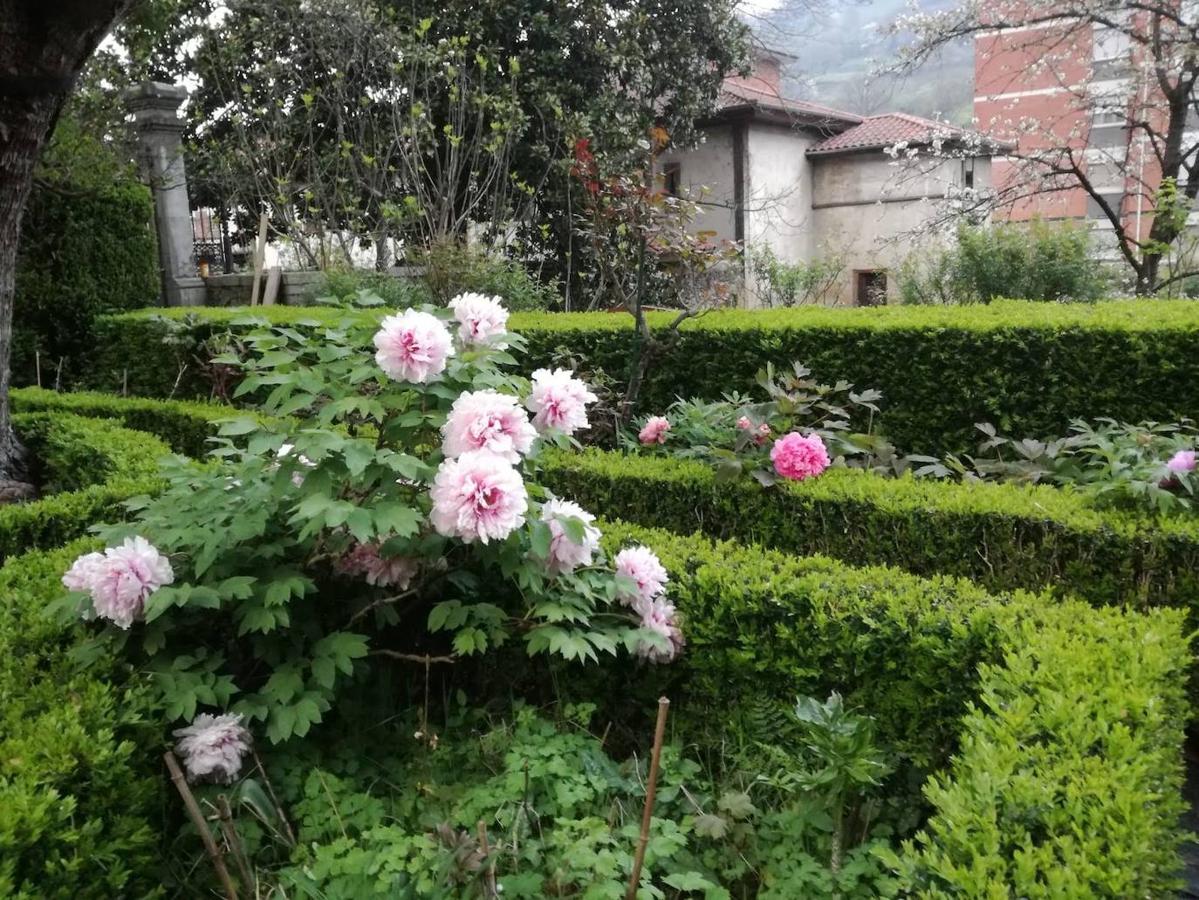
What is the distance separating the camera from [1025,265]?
11180 millimetres

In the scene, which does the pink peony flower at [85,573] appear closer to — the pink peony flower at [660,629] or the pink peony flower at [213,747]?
the pink peony flower at [213,747]

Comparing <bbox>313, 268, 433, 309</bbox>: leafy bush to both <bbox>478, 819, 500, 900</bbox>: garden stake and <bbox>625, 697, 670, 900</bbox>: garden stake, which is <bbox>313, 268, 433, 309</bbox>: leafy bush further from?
<bbox>625, 697, 670, 900</bbox>: garden stake

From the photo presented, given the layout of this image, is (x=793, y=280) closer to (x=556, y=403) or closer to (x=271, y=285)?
(x=271, y=285)

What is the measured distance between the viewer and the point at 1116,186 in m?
23.1

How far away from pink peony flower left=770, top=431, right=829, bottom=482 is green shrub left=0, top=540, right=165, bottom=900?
2242mm

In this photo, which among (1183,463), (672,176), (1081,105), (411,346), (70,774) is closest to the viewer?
(70,774)

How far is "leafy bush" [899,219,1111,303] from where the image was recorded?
11047 millimetres

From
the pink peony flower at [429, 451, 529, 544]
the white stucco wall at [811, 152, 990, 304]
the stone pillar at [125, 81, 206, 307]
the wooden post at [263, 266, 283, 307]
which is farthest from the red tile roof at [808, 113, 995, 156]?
the pink peony flower at [429, 451, 529, 544]

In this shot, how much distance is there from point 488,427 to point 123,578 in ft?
2.89

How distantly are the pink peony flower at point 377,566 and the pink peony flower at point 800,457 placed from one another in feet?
5.14

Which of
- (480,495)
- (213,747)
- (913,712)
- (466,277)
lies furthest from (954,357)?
(466,277)

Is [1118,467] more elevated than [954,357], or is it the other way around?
[954,357]

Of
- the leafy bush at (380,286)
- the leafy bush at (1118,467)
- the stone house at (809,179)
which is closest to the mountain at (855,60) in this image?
the stone house at (809,179)

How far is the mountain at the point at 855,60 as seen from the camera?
47.0 feet
